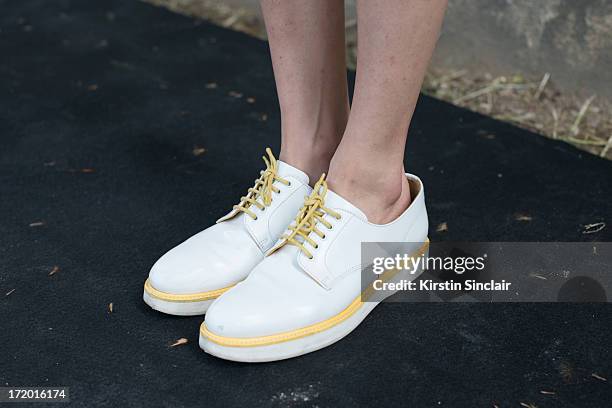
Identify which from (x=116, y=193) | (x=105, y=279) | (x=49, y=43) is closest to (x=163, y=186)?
(x=116, y=193)

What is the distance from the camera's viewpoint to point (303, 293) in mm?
989

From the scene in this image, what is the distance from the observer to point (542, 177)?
146 centimetres

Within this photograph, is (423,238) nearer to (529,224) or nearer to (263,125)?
(529,224)

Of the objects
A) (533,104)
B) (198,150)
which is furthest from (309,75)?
(533,104)

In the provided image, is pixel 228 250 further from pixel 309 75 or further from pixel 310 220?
pixel 309 75

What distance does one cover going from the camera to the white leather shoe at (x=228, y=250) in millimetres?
1047

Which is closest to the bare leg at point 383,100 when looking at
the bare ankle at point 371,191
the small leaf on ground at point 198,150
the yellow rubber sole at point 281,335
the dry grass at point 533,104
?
the bare ankle at point 371,191

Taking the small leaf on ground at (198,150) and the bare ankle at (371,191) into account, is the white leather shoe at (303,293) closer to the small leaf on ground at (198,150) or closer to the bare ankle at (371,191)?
the bare ankle at (371,191)

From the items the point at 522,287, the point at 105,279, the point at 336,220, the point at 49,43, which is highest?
the point at 336,220

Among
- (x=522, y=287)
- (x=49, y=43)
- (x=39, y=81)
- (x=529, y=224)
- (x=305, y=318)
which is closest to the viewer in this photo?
(x=305, y=318)

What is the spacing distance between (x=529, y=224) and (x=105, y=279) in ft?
2.39

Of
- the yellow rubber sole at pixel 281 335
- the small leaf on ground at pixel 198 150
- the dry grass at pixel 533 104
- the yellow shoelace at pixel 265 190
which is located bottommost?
the small leaf on ground at pixel 198 150

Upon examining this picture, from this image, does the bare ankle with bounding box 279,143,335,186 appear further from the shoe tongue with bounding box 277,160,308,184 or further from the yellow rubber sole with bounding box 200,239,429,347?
the yellow rubber sole with bounding box 200,239,429,347

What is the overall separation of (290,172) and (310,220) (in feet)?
0.35
